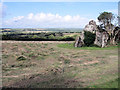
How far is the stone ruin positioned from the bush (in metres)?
0.54

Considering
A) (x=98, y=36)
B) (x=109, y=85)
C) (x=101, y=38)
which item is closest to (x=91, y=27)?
(x=98, y=36)

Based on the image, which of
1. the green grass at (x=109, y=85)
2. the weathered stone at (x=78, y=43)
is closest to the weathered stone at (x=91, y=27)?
the weathered stone at (x=78, y=43)

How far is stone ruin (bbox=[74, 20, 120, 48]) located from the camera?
2048 centimetres

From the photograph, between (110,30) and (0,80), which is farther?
(110,30)

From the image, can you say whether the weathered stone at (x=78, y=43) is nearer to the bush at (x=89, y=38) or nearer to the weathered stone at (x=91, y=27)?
the bush at (x=89, y=38)

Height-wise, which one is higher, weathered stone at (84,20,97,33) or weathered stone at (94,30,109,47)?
weathered stone at (84,20,97,33)

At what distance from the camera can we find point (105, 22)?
23516mm

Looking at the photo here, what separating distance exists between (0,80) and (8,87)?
1.31 meters

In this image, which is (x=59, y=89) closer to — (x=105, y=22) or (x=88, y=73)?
(x=88, y=73)

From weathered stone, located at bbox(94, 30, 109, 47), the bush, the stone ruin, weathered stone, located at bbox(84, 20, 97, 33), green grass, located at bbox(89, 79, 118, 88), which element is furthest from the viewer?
weathered stone, located at bbox(84, 20, 97, 33)

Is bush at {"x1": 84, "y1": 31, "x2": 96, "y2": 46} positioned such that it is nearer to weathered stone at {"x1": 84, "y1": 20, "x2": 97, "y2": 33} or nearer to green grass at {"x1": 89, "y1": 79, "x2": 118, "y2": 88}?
weathered stone at {"x1": 84, "y1": 20, "x2": 97, "y2": 33}

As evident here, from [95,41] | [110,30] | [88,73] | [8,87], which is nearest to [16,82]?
[8,87]

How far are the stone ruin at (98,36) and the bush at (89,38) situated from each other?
21.5 inches

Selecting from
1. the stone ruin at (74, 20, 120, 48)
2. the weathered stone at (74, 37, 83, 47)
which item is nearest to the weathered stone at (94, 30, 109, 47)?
the stone ruin at (74, 20, 120, 48)
